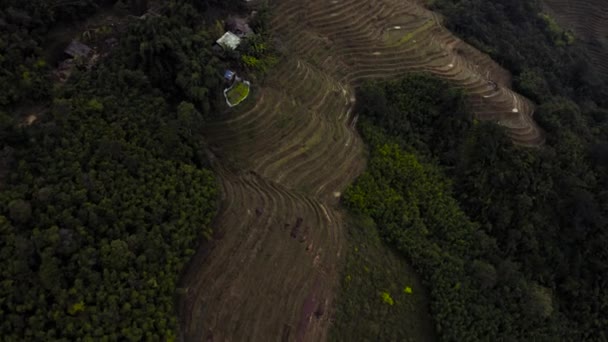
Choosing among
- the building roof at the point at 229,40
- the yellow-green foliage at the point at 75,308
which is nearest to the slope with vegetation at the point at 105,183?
the yellow-green foliage at the point at 75,308

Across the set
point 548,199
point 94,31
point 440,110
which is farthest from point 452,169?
point 94,31

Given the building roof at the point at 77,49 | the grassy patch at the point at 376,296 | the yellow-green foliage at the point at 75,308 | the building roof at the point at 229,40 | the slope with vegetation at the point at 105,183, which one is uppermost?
the building roof at the point at 229,40

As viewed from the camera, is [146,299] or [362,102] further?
[362,102]

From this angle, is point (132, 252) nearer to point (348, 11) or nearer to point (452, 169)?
point (452, 169)

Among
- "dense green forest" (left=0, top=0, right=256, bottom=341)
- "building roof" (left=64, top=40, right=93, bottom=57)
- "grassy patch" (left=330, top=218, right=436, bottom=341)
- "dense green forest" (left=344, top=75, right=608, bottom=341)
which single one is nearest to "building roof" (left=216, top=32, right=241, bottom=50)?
"dense green forest" (left=0, top=0, right=256, bottom=341)

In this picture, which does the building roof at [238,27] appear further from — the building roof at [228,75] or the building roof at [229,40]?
the building roof at [228,75]

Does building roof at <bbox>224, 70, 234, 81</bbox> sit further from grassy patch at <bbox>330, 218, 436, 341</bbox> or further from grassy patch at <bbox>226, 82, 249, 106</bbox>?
grassy patch at <bbox>330, 218, 436, 341</bbox>
